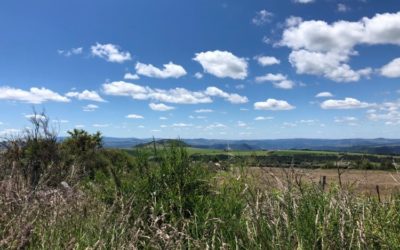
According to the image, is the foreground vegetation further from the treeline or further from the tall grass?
the treeline

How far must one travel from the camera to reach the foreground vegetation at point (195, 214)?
423 cm

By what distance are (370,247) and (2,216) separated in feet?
13.3

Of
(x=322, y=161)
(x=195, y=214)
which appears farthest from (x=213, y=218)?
(x=322, y=161)

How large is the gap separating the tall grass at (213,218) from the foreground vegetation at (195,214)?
0.04 feet

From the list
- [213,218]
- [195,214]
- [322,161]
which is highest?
[322,161]

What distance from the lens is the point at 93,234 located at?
4.85m

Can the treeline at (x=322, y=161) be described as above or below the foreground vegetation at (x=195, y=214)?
above

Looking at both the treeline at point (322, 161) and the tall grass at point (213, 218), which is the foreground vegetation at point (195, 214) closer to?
the tall grass at point (213, 218)

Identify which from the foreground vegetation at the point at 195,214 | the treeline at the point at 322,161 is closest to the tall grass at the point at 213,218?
the foreground vegetation at the point at 195,214

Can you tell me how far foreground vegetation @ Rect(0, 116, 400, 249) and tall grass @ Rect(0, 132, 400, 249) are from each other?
12 millimetres

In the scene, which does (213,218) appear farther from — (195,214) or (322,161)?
(322,161)

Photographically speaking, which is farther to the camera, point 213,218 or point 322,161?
point 322,161

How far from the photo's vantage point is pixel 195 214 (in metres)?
5.53

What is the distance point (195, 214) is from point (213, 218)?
3.77 feet
